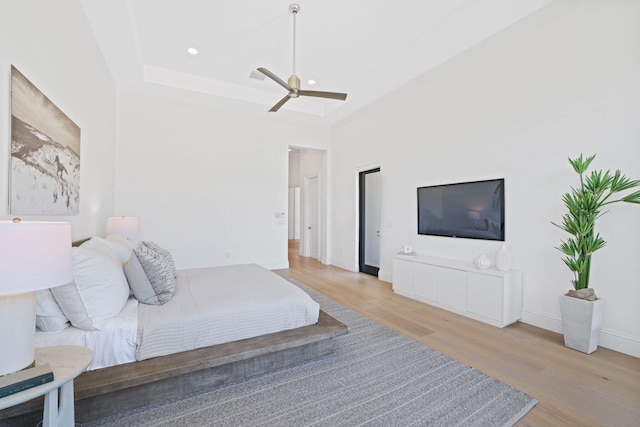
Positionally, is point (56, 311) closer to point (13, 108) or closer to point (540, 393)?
point (13, 108)

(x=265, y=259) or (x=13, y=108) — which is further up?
(x=13, y=108)

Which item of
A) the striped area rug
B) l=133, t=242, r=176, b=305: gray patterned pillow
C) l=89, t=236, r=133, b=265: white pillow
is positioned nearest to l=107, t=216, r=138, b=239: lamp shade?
l=89, t=236, r=133, b=265: white pillow

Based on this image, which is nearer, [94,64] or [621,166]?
[621,166]

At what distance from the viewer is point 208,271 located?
10.3 ft

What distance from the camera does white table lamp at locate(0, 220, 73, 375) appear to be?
94 centimetres

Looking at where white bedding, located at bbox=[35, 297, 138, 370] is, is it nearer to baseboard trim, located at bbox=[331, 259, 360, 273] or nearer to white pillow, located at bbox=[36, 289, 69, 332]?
white pillow, located at bbox=[36, 289, 69, 332]

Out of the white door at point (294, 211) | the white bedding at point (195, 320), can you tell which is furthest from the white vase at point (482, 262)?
the white door at point (294, 211)

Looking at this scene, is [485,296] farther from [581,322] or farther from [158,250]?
[158,250]

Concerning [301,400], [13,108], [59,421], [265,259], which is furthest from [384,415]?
[265,259]

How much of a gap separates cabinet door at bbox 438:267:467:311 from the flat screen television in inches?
20.9

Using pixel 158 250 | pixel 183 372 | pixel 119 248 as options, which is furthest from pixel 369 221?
pixel 183 372

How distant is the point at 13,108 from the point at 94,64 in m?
2.08

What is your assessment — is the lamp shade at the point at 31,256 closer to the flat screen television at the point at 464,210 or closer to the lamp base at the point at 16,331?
the lamp base at the point at 16,331

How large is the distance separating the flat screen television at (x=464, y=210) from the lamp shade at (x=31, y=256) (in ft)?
12.2
